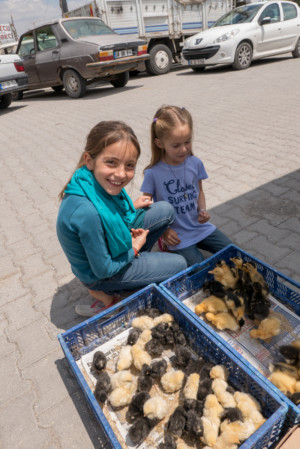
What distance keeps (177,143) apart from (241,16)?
37.6 ft

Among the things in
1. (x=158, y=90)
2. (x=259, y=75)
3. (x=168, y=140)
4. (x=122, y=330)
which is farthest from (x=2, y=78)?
(x=122, y=330)

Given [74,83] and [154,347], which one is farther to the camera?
[74,83]

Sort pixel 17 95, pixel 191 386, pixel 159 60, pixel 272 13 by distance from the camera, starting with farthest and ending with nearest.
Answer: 1. pixel 159 60
2. pixel 17 95
3. pixel 272 13
4. pixel 191 386

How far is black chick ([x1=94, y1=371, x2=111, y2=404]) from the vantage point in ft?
6.81

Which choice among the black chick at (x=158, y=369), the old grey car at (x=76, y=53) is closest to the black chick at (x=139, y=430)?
the black chick at (x=158, y=369)

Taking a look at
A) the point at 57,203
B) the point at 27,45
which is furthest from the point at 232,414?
the point at 27,45

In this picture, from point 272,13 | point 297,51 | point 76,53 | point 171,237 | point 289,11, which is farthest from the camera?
point 297,51

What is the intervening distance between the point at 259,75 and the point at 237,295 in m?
10.6

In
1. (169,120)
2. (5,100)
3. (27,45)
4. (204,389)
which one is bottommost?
(204,389)

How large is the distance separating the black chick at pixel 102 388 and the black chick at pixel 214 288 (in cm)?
105

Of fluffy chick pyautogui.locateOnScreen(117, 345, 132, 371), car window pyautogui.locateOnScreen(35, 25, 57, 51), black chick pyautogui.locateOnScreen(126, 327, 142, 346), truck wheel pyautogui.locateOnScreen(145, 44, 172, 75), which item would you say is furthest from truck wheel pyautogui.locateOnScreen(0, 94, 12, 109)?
fluffy chick pyautogui.locateOnScreen(117, 345, 132, 371)

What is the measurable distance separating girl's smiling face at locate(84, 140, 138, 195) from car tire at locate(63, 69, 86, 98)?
374 inches

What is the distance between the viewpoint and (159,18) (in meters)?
12.3

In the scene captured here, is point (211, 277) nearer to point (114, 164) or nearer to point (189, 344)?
point (189, 344)
